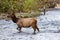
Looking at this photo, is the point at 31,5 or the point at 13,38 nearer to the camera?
the point at 13,38

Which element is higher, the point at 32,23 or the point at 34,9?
the point at 32,23

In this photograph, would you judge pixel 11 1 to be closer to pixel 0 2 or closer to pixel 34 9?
pixel 0 2

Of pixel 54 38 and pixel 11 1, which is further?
pixel 11 1

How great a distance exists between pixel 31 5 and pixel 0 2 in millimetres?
4194

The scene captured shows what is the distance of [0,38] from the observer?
10320 mm

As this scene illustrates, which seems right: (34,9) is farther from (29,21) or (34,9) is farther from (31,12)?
(29,21)

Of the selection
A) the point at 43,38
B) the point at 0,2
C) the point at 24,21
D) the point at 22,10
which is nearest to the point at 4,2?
the point at 0,2

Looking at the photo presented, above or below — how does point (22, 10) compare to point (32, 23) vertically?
below

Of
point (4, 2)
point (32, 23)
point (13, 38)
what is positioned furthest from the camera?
point (4, 2)

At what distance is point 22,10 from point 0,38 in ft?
56.2

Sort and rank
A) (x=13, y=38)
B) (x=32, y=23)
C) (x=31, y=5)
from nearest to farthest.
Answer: (x=13, y=38)
(x=32, y=23)
(x=31, y=5)

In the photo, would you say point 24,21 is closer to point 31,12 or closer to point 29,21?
point 29,21

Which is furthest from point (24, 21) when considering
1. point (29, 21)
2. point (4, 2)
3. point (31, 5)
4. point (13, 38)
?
point (31, 5)

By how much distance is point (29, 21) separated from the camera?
37.3 ft
